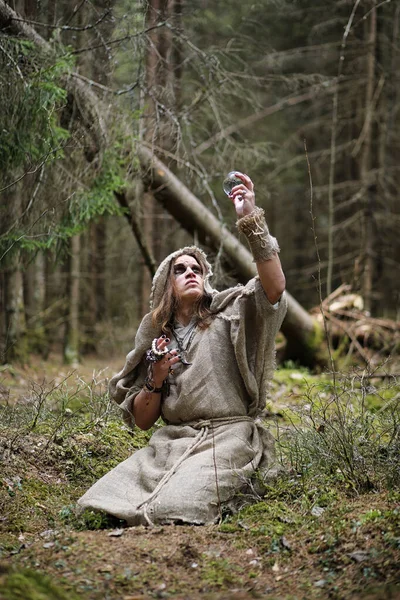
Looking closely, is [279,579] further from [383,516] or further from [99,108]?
[99,108]

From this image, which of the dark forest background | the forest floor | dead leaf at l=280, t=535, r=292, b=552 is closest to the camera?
the forest floor

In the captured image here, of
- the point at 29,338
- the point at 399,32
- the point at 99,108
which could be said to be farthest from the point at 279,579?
the point at 399,32

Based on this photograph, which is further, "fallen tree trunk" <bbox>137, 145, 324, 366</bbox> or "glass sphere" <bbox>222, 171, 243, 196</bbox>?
"fallen tree trunk" <bbox>137, 145, 324, 366</bbox>

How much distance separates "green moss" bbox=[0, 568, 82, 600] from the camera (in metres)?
2.57

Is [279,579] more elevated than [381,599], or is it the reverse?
[381,599]

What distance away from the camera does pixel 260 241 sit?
4027 millimetres

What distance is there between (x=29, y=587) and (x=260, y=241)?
2.38m

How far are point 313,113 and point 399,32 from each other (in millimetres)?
4948

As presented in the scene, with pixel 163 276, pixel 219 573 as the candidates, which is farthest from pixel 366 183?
pixel 219 573

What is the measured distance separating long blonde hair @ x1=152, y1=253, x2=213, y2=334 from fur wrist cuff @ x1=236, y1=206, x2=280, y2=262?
0.68 metres

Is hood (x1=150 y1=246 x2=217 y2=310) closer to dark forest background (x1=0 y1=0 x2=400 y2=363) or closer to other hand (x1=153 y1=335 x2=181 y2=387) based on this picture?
other hand (x1=153 y1=335 x2=181 y2=387)

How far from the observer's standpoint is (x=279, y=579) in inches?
122

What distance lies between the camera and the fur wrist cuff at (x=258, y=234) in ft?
13.1

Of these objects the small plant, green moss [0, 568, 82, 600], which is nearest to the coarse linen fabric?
the small plant
